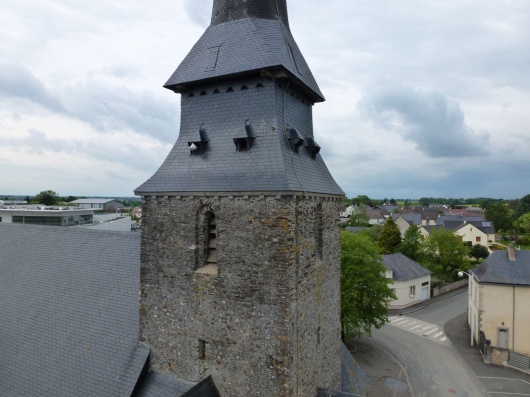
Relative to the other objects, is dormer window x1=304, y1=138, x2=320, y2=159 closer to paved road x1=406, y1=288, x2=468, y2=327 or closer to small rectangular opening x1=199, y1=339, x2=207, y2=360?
small rectangular opening x1=199, y1=339, x2=207, y2=360

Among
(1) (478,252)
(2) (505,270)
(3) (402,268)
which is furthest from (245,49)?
(1) (478,252)

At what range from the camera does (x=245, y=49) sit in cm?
1081

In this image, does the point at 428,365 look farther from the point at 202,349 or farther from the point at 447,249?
the point at 447,249

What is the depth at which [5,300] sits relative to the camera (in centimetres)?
1470

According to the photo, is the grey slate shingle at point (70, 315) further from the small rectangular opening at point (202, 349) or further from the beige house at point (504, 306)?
the beige house at point (504, 306)

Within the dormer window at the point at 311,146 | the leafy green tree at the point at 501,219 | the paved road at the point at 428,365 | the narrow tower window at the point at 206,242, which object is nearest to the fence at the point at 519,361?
the paved road at the point at 428,365

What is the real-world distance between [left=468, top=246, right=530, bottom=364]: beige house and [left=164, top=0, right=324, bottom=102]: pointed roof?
→ 25.0 m

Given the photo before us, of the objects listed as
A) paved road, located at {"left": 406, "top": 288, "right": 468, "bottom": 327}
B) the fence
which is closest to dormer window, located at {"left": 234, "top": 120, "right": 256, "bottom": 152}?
the fence

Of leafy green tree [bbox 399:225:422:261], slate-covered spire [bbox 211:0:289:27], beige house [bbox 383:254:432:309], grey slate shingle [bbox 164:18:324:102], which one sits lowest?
beige house [bbox 383:254:432:309]

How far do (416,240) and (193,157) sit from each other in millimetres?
49353

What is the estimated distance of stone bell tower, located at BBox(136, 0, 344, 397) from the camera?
29.8 ft

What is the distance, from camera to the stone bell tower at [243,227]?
907 centimetres

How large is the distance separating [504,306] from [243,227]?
1096 inches

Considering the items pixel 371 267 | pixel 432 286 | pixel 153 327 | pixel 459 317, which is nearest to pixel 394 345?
pixel 371 267
